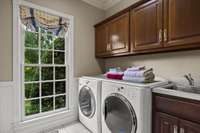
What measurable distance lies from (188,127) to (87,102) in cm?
153

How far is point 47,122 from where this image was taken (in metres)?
2.28

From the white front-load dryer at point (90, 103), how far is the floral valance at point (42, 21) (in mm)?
1074

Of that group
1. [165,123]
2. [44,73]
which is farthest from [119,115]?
[44,73]

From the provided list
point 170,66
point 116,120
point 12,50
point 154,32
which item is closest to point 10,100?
point 12,50

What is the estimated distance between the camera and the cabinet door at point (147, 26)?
161 centimetres

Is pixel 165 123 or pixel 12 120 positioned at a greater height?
pixel 165 123

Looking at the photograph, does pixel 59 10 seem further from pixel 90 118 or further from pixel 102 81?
pixel 90 118

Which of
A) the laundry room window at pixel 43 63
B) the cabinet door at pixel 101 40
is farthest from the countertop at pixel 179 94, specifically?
the laundry room window at pixel 43 63

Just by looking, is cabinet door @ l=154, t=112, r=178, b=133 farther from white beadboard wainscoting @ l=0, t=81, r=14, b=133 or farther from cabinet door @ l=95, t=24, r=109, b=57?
white beadboard wainscoting @ l=0, t=81, r=14, b=133

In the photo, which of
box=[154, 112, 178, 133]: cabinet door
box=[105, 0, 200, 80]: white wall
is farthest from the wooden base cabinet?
box=[105, 0, 200, 80]: white wall

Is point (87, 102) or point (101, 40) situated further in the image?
point (101, 40)

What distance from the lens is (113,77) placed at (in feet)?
6.66

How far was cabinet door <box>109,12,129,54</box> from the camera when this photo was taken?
6.84 ft

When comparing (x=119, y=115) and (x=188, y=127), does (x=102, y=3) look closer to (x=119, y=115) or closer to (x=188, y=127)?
(x=119, y=115)
